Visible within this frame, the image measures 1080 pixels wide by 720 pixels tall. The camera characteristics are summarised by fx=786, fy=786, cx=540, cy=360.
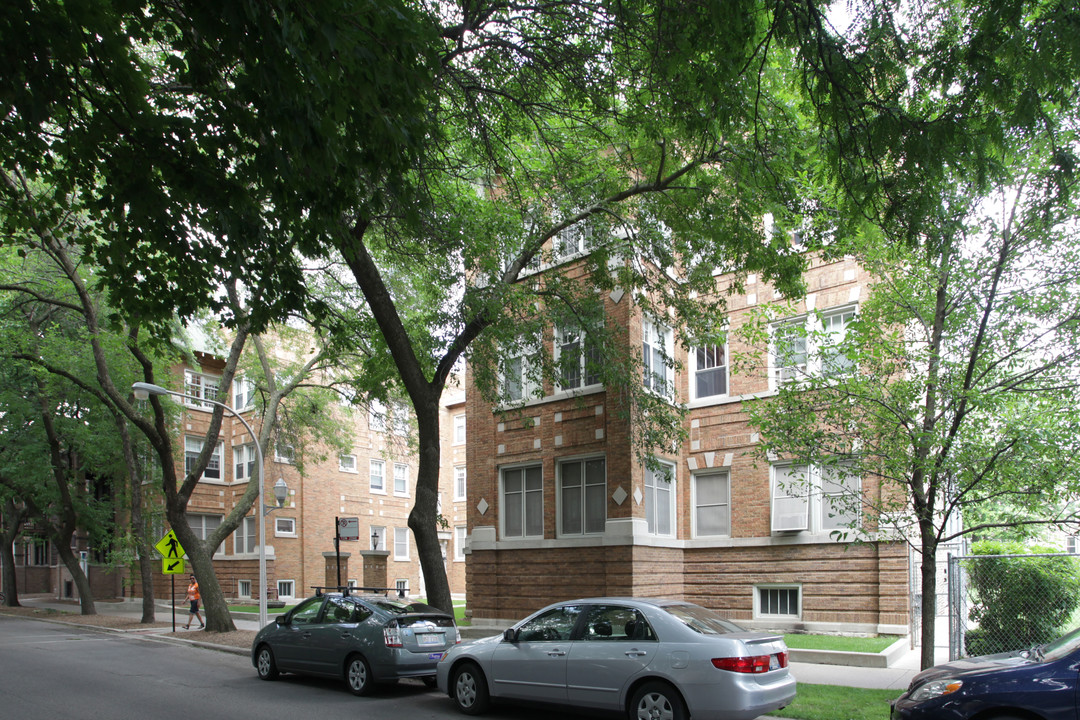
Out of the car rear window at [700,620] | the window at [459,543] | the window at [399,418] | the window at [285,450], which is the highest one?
the window at [399,418]

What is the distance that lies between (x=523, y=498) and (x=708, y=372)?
5.70 metres

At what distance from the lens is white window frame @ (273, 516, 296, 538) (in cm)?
3578

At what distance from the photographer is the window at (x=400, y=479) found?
41.7 metres

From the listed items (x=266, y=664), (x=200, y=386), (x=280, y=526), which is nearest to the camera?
(x=266, y=664)

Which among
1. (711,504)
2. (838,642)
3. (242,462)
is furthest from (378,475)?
(838,642)

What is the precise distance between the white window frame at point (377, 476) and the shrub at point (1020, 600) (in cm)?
3174

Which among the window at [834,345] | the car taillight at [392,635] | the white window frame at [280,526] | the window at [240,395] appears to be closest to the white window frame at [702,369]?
the window at [834,345]

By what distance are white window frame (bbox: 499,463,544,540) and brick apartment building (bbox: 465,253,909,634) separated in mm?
37

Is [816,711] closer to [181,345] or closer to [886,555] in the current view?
[886,555]

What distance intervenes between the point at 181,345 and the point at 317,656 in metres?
18.4

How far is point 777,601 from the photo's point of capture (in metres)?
18.0

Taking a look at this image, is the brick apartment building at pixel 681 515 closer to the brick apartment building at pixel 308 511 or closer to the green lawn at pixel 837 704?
the green lawn at pixel 837 704

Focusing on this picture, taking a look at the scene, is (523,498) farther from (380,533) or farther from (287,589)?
(380,533)

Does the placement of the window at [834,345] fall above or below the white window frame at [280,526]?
above
